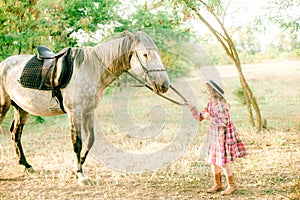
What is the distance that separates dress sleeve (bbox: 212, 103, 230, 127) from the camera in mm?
3916

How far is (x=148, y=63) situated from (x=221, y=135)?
4.09 feet

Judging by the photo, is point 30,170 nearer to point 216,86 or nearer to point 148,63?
point 148,63

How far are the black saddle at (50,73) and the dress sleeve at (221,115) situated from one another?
6.67ft

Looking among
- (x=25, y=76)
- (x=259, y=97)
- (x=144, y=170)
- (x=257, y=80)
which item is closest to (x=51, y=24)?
(x=25, y=76)

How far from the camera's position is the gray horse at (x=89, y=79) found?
395cm

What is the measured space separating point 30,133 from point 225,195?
6.74 meters

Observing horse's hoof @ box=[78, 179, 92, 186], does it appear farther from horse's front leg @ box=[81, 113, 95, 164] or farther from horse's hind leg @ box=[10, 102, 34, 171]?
horse's hind leg @ box=[10, 102, 34, 171]

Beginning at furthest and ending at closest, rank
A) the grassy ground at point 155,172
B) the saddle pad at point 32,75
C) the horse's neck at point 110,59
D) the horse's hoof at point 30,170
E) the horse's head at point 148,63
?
1. the horse's hoof at point 30,170
2. the saddle pad at point 32,75
3. the horse's neck at point 110,59
4. the grassy ground at point 155,172
5. the horse's head at point 148,63

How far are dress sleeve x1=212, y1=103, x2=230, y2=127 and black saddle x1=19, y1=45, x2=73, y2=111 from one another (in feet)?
6.67

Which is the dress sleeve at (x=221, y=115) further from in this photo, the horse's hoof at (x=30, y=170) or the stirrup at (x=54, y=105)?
the horse's hoof at (x=30, y=170)

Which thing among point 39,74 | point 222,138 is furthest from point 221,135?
point 39,74

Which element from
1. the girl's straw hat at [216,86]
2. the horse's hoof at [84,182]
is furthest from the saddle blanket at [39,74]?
the girl's straw hat at [216,86]

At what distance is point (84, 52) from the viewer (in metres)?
4.62

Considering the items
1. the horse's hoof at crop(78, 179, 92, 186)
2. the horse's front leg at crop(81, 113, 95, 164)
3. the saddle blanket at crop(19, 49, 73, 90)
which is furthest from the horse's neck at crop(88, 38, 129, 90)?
the horse's hoof at crop(78, 179, 92, 186)
